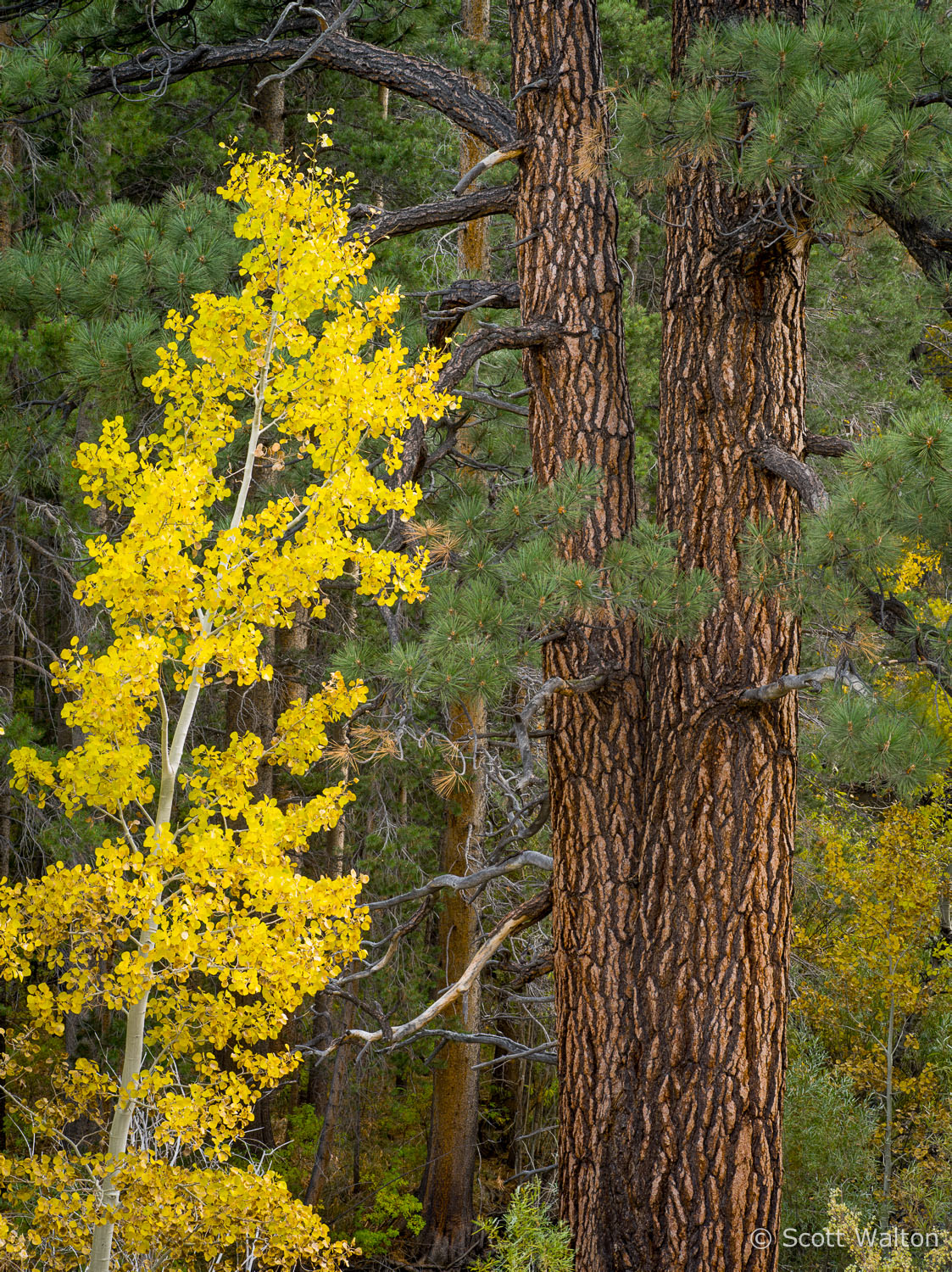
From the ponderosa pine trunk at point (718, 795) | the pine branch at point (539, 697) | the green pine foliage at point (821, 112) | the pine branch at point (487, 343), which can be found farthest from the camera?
the pine branch at point (487, 343)

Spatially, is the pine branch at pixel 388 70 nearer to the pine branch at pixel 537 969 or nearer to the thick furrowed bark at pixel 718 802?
the thick furrowed bark at pixel 718 802

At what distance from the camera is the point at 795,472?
347 cm

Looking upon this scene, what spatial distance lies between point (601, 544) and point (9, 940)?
2.34 metres

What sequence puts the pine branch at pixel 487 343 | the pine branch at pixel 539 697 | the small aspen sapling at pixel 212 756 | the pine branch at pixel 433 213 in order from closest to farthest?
the pine branch at pixel 539 697 < the small aspen sapling at pixel 212 756 < the pine branch at pixel 487 343 < the pine branch at pixel 433 213

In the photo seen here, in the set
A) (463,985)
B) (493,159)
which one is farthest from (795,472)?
(463,985)

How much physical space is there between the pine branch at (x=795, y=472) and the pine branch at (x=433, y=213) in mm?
1369

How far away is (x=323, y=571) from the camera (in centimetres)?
377

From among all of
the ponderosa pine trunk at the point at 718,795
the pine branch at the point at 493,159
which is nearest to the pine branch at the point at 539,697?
the ponderosa pine trunk at the point at 718,795

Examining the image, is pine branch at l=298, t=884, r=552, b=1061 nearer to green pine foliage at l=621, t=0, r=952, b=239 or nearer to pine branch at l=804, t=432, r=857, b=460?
pine branch at l=804, t=432, r=857, b=460

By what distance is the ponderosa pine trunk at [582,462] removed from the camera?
3.78 metres

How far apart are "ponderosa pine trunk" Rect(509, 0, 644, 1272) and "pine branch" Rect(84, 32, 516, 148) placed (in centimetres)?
19

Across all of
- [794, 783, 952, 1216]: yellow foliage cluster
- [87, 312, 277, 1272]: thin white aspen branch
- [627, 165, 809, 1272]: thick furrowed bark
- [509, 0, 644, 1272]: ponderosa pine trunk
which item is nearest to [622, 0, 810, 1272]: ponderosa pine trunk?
[627, 165, 809, 1272]: thick furrowed bark

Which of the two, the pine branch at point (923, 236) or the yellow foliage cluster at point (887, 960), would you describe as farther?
the yellow foliage cluster at point (887, 960)

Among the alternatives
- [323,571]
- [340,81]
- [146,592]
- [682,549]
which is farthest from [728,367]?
[340,81]
